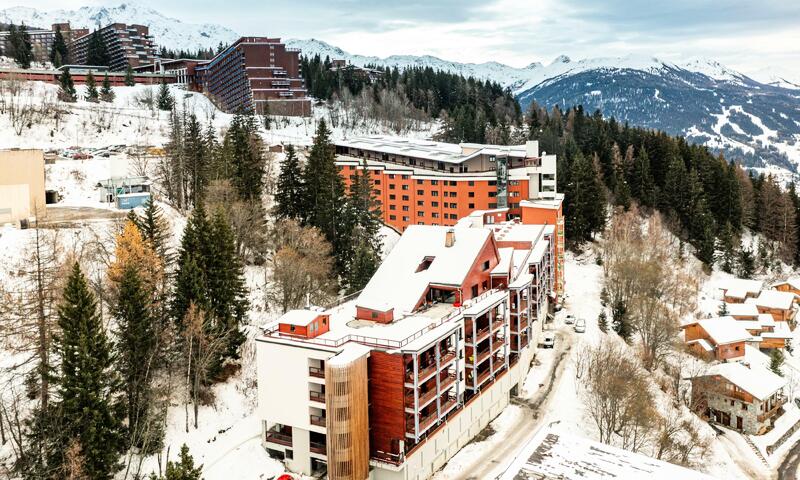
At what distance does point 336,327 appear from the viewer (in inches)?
1571

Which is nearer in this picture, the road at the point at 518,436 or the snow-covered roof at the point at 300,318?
the snow-covered roof at the point at 300,318

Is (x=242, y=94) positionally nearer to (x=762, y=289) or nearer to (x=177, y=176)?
(x=177, y=176)

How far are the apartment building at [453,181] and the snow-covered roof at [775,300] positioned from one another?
26928 millimetres

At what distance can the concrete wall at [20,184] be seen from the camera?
54.3 m

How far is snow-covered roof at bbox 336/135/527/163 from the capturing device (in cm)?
8069

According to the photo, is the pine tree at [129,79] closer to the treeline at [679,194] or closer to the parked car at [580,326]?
the treeline at [679,194]

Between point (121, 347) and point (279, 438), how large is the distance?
10.8 meters

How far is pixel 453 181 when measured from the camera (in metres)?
78.6

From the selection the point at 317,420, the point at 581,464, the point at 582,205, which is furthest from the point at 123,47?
the point at 581,464

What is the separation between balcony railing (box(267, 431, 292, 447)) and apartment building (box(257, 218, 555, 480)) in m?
0.06

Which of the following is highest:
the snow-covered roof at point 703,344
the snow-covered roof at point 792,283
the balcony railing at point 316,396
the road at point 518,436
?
the balcony railing at point 316,396

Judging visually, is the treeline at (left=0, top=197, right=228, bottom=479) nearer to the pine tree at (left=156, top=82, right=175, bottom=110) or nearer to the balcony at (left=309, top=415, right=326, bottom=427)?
the balcony at (left=309, top=415, right=326, bottom=427)

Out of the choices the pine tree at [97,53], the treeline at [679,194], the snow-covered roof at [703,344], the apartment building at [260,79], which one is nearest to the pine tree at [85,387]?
the snow-covered roof at [703,344]

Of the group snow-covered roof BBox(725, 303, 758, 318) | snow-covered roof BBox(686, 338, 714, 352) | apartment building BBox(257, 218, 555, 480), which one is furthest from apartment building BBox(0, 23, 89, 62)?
snow-covered roof BBox(725, 303, 758, 318)
